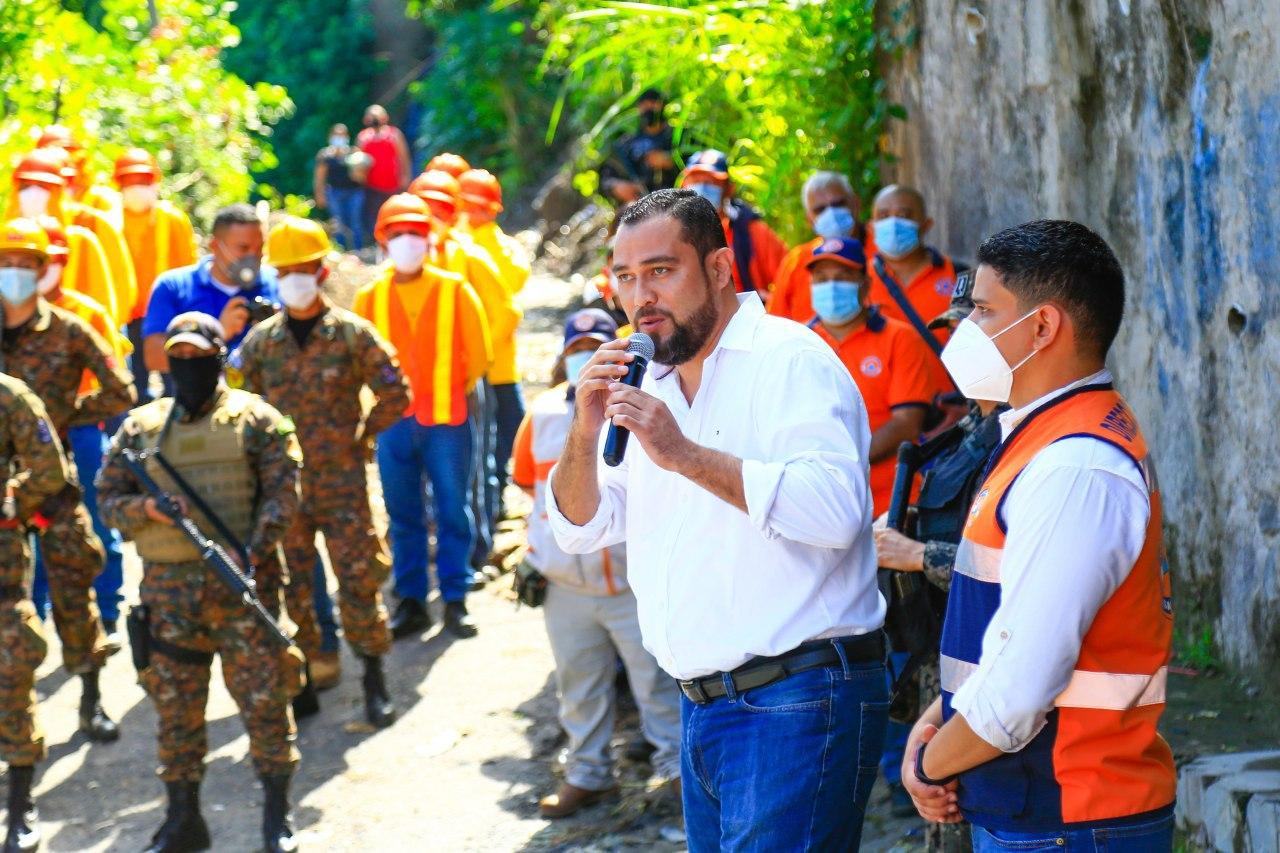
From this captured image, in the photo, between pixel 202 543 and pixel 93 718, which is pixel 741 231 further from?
pixel 93 718

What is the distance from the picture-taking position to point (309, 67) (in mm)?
25312

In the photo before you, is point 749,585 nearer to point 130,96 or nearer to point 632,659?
point 632,659

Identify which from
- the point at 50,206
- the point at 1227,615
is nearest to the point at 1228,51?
the point at 1227,615

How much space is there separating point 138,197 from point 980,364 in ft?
26.9

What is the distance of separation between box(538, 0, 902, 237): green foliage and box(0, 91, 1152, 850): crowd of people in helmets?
96 centimetres

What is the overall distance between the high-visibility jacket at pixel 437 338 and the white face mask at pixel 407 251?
0.07m

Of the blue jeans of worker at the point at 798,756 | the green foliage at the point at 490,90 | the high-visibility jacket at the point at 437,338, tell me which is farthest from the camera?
the green foliage at the point at 490,90

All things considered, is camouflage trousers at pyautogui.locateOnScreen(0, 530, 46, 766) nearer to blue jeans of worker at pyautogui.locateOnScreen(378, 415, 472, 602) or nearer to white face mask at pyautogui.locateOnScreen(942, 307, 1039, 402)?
blue jeans of worker at pyautogui.locateOnScreen(378, 415, 472, 602)

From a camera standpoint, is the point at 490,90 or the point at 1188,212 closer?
the point at 1188,212

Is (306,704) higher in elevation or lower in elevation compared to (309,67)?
lower

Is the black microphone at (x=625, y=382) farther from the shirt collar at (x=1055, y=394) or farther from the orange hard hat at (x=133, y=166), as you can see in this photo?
the orange hard hat at (x=133, y=166)

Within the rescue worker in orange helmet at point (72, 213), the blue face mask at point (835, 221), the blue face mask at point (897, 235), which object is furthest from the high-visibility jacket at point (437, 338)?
the blue face mask at point (897, 235)

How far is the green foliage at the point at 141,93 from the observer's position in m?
13.0

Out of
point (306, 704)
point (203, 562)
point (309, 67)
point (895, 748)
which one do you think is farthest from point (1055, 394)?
point (309, 67)
